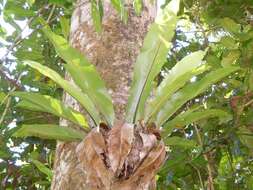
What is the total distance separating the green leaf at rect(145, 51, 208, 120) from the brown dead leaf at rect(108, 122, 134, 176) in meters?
0.16

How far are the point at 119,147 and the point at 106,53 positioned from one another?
1.51ft

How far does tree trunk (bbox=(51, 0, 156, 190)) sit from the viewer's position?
1147 mm

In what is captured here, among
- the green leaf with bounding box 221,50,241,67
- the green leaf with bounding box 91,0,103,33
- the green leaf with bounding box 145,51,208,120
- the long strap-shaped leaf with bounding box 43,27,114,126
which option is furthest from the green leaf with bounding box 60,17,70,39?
the green leaf with bounding box 221,50,241,67

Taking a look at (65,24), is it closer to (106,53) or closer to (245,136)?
(106,53)

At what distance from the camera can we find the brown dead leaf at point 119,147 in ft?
3.15

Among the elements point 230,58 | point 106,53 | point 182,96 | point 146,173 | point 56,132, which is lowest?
point 146,173

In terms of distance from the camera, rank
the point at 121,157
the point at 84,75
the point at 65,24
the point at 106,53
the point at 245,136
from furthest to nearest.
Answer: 1. the point at 245,136
2. the point at 65,24
3. the point at 106,53
4. the point at 84,75
5. the point at 121,157

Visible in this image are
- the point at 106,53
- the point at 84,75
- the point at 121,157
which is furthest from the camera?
the point at 106,53

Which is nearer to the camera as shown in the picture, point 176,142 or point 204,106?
point 176,142

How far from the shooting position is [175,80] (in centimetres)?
117

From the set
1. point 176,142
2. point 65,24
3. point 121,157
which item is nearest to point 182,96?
point 176,142

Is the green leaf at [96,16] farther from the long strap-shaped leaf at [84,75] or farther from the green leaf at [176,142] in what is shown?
the green leaf at [176,142]

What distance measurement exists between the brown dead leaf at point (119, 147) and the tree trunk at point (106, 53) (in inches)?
6.0

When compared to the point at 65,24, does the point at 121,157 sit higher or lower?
lower
